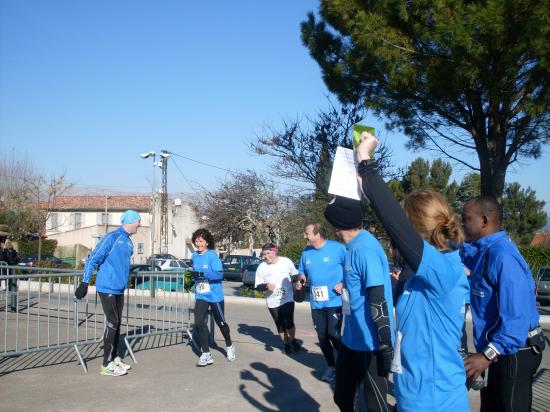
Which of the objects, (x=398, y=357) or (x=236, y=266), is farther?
(x=236, y=266)

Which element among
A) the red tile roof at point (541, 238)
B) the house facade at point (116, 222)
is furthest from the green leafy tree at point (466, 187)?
the house facade at point (116, 222)

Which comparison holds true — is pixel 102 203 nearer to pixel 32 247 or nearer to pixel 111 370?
pixel 32 247

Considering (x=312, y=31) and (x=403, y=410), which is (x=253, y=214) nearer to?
(x=312, y=31)

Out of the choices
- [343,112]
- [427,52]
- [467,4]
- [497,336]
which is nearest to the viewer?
[497,336]

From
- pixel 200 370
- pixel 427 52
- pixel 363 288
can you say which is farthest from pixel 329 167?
pixel 363 288

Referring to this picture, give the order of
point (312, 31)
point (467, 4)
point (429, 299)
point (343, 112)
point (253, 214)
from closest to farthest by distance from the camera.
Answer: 1. point (429, 299)
2. point (467, 4)
3. point (312, 31)
4. point (343, 112)
5. point (253, 214)

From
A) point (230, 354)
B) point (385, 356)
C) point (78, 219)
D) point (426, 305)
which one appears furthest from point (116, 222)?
point (426, 305)

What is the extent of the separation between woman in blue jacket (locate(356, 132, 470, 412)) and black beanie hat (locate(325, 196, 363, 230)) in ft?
3.79

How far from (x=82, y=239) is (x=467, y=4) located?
51121 mm

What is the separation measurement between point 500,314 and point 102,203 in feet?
224

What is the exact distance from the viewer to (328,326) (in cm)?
714

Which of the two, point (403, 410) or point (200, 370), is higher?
point (403, 410)

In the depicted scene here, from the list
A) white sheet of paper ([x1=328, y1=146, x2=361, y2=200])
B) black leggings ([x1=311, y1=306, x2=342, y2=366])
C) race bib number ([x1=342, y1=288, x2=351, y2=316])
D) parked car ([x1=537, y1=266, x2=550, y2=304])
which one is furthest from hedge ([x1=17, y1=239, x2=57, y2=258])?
white sheet of paper ([x1=328, y1=146, x2=361, y2=200])

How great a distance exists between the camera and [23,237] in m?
44.2
